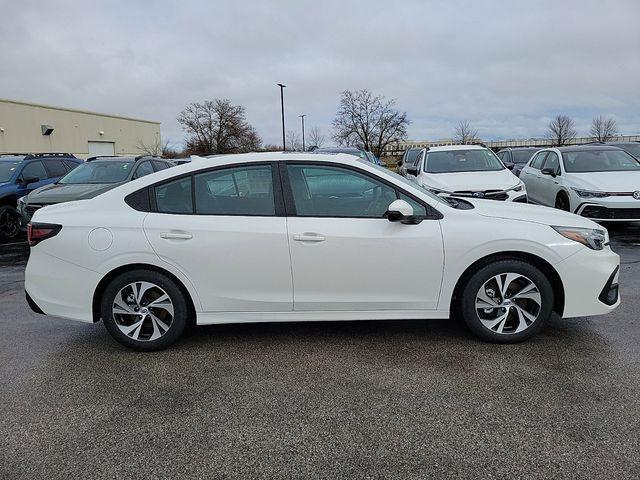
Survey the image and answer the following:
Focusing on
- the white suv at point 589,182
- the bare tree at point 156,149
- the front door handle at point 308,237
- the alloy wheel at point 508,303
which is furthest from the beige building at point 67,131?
the alloy wheel at point 508,303

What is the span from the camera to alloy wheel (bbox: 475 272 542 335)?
3879mm

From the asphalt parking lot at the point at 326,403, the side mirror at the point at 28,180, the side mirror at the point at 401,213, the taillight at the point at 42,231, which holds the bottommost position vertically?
the asphalt parking lot at the point at 326,403

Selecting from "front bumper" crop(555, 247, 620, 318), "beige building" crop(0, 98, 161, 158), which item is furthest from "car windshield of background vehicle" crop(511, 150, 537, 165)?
"beige building" crop(0, 98, 161, 158)

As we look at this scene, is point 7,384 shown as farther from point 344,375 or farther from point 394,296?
point 394,296

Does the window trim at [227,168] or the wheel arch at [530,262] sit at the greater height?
the window trim at [227,168]

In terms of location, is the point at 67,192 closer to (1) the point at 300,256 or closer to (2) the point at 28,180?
(2) the point at 28,180

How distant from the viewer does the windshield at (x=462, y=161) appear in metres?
9.81

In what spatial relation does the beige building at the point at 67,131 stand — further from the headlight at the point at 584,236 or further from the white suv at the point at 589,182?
the headlight at the point at 584,236

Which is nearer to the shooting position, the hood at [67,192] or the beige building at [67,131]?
the hood at [67,192]

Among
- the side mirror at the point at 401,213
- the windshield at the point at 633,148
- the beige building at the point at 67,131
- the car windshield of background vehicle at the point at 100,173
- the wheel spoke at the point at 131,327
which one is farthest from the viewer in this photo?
the beige building at the point at 67,131

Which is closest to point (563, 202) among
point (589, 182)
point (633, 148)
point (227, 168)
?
point (589, 182)

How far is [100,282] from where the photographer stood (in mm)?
3910

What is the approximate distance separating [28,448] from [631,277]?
651cm

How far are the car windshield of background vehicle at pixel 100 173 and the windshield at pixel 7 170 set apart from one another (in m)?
1.51
